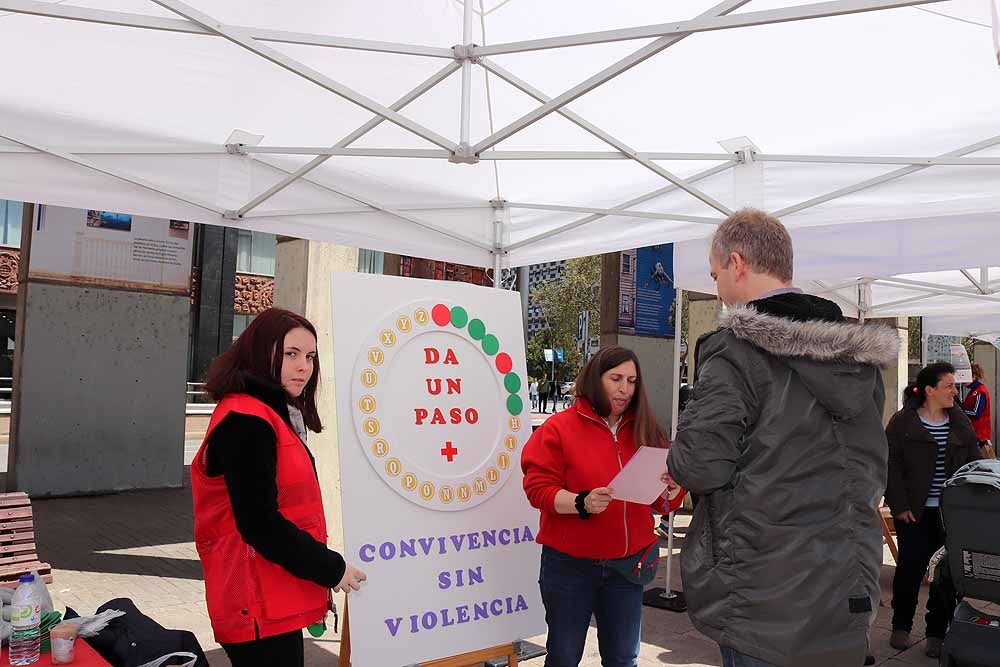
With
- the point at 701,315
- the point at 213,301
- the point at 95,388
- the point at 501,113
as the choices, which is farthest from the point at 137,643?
the point at 213,301

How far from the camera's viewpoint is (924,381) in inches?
187

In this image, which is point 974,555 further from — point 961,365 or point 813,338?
point 961,365

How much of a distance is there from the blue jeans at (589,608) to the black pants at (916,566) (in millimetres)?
2601

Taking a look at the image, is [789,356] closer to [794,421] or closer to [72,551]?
[794,421]

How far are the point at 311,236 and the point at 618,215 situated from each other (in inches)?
69.2

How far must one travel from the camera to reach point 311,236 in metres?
4.56

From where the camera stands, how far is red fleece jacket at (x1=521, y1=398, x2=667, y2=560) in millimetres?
2818

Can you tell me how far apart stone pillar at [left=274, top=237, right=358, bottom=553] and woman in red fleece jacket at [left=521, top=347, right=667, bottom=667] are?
3.17m

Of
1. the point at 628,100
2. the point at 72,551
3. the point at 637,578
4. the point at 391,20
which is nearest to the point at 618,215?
the point at 628,100

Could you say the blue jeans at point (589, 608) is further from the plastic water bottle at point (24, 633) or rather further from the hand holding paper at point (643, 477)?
the plastic water bottle at point (24, 633)

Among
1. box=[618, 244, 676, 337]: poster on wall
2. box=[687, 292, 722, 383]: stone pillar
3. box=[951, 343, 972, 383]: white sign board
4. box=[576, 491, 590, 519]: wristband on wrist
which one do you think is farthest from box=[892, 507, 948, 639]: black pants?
box=[618, 244, 676, 337]: poster on wall

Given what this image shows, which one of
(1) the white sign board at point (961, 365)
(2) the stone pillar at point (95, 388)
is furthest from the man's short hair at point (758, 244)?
(2) the stone pillar at point (95, 388)

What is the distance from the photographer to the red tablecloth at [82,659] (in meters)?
2.04

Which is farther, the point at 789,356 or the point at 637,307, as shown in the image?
the point at 637,307
